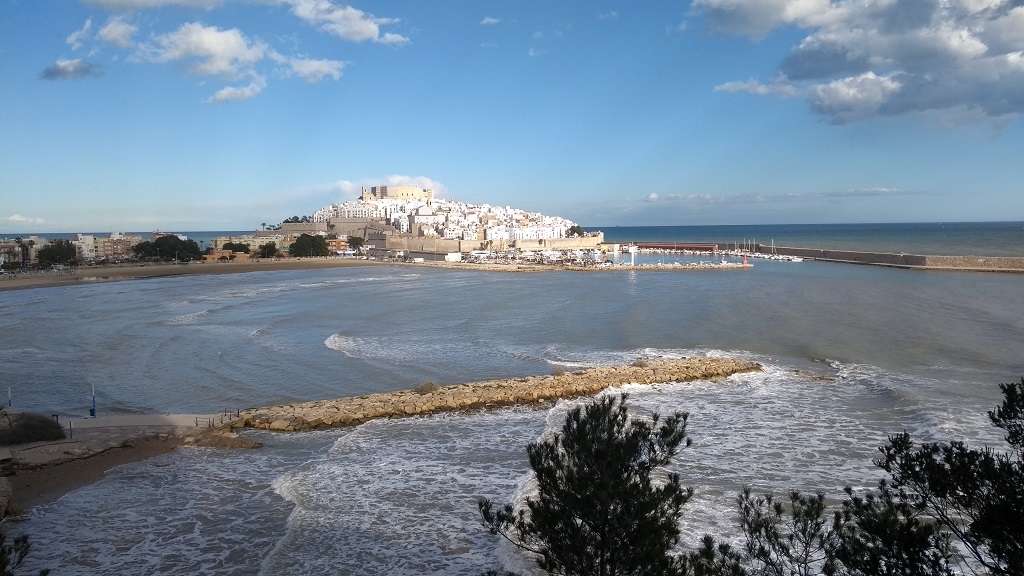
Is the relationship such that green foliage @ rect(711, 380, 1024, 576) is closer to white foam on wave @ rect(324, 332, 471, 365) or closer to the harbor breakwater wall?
white foam on wave @ rect(324, 332, 471, 365)

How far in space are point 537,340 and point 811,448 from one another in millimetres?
10648

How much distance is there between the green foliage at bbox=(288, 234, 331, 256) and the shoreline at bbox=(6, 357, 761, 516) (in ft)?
205

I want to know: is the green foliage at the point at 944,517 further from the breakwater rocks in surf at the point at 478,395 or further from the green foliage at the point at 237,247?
the green foliage at the point at 237,247

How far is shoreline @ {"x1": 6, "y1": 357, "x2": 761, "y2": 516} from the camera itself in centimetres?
852

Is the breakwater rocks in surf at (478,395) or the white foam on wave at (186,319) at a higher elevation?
the white foam on wave at (186,319)

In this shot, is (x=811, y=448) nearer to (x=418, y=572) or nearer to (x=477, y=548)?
(x=477, y=548)

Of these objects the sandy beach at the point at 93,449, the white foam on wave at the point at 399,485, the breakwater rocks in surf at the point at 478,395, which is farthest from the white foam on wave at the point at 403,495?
the sandy beach at the point at 93,449

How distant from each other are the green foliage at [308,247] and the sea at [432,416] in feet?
134

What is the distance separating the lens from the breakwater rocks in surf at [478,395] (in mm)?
10797

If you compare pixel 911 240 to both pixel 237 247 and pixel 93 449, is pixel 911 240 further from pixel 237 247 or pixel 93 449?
pixel 93 449

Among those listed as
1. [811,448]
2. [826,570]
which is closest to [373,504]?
[826,570]

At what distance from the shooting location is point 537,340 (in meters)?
19.0

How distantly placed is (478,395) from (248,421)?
4021 millimetres

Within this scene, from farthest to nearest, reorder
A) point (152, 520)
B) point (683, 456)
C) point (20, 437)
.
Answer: point (20, 437), point (683, 456), point (152, 520)
